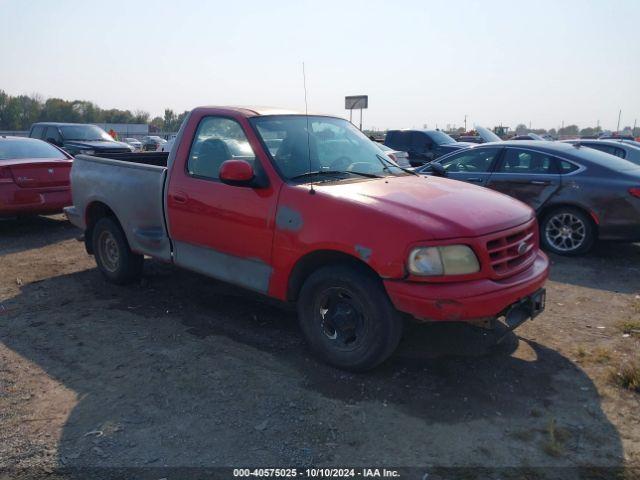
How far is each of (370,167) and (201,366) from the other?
224 centimetres

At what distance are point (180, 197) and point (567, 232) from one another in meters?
5.44

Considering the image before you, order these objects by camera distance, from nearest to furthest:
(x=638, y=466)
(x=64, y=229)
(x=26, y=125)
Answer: (x=638, y=466), (x=64, y=229), (x=26, y=125)

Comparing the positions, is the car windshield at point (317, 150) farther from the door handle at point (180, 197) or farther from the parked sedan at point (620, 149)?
the parked sedan at point (620, 149)

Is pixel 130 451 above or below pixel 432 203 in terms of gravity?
below

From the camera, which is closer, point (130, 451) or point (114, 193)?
point (130, 451)

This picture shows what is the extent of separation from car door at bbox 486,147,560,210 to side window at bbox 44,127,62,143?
1306cm

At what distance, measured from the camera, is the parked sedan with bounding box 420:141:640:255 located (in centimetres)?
704

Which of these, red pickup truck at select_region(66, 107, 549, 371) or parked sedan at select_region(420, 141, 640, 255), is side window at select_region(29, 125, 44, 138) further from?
parked sedan at select_region(420, 141, 640, 255)

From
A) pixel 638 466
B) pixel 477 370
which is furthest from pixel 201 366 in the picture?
pixel 638 466

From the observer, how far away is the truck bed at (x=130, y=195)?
5.27 meters

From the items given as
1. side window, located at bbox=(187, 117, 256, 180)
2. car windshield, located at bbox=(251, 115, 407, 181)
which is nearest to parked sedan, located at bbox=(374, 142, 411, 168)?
car windshield, located at bbox=(251, 115, 407, 181)

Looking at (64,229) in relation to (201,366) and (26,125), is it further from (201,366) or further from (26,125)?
(26,125)

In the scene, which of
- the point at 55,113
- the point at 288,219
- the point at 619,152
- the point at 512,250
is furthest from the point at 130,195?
the point at 55,113

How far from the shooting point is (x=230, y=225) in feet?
14.8
